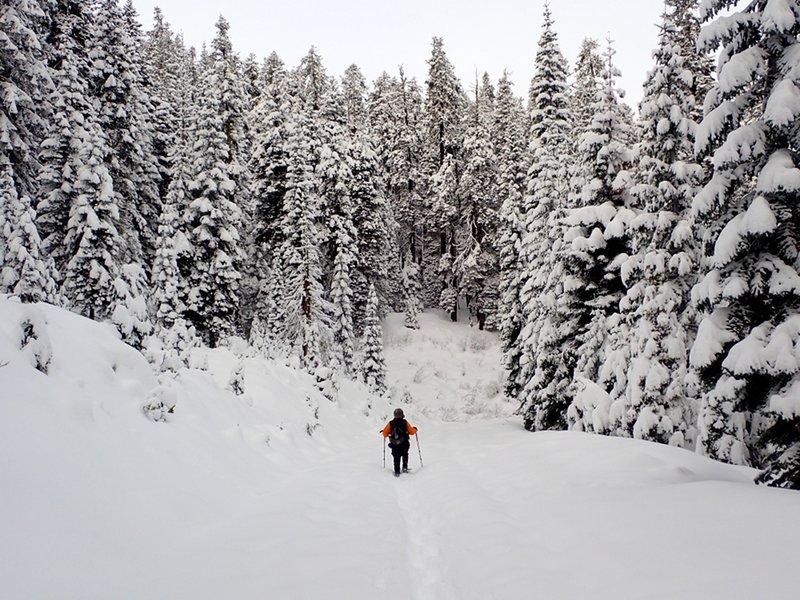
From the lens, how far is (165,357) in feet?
34.8

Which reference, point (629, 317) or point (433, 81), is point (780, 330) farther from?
point (433, 81)

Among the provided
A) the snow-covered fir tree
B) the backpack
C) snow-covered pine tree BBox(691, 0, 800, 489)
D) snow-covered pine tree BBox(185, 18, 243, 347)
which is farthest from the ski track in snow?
the snow-covered fir tree

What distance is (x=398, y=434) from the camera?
13.1m

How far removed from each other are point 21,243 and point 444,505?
1544 centimetres

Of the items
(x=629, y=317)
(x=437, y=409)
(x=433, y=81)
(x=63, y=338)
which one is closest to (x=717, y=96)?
(x=629, y=317)

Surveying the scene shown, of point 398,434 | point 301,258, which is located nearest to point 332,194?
point 301,258

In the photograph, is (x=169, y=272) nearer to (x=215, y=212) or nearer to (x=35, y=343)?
(x=215, y=212)

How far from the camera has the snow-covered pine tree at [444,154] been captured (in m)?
44.4

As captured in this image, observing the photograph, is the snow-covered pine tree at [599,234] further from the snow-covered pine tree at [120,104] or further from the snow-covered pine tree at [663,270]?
the snow-covered pine tree at [120,104]

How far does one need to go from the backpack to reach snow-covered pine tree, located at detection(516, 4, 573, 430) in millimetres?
7994

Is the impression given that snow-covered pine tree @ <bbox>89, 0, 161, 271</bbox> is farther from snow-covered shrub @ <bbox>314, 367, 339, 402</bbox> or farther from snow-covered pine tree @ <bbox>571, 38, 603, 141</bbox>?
snow-covered pine tree @ <bbox>571, 38, 603, 141</bbox>

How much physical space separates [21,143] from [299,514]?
17.5 metres

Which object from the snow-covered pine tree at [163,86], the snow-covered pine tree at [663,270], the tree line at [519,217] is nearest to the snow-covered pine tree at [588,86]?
the tree line at [519,217]

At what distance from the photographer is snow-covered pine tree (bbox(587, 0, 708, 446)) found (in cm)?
1330
